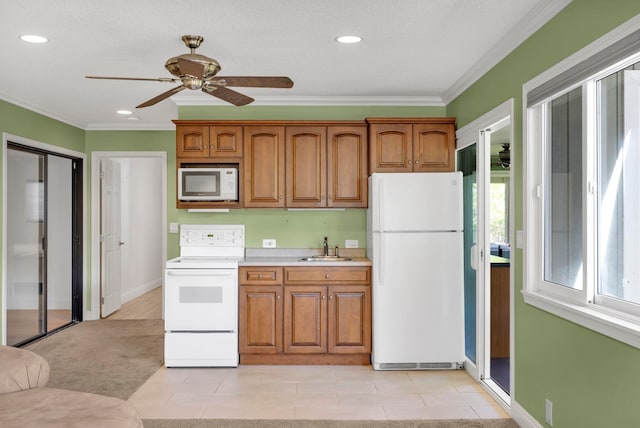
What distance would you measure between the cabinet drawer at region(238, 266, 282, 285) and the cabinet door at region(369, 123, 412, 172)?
128cm

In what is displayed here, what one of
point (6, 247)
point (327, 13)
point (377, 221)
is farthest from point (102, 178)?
point (327, 13)

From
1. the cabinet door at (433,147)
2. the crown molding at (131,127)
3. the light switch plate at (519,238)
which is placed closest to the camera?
the light switch plate at (519,238)

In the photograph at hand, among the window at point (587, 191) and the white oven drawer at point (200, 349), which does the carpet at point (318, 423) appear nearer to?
the window at point (587, 191)

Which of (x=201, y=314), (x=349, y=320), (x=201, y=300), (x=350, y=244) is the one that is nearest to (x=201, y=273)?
(x=201, y=300)

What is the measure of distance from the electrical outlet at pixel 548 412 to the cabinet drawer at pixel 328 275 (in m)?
1.87

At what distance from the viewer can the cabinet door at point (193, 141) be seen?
15.2ft

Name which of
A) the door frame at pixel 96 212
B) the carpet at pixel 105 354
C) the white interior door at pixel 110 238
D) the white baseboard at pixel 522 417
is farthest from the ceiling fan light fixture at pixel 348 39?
the white interior door at pixel 110 238

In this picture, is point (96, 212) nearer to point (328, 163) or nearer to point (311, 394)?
point (328, 163)

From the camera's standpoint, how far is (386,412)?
3332 mm

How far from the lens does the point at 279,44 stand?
3.31m

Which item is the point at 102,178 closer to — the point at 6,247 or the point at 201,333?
the point at 6,247

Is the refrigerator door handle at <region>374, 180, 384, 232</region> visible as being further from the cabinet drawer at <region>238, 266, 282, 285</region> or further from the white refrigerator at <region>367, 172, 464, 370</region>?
the cabinet drawer at <region>238, 266, 282, 285</region>

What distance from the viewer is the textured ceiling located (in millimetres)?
2727

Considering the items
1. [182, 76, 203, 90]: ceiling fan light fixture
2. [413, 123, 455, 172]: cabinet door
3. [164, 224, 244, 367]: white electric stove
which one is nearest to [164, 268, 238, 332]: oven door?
[164, 224, 244, 367]: white electric stove
